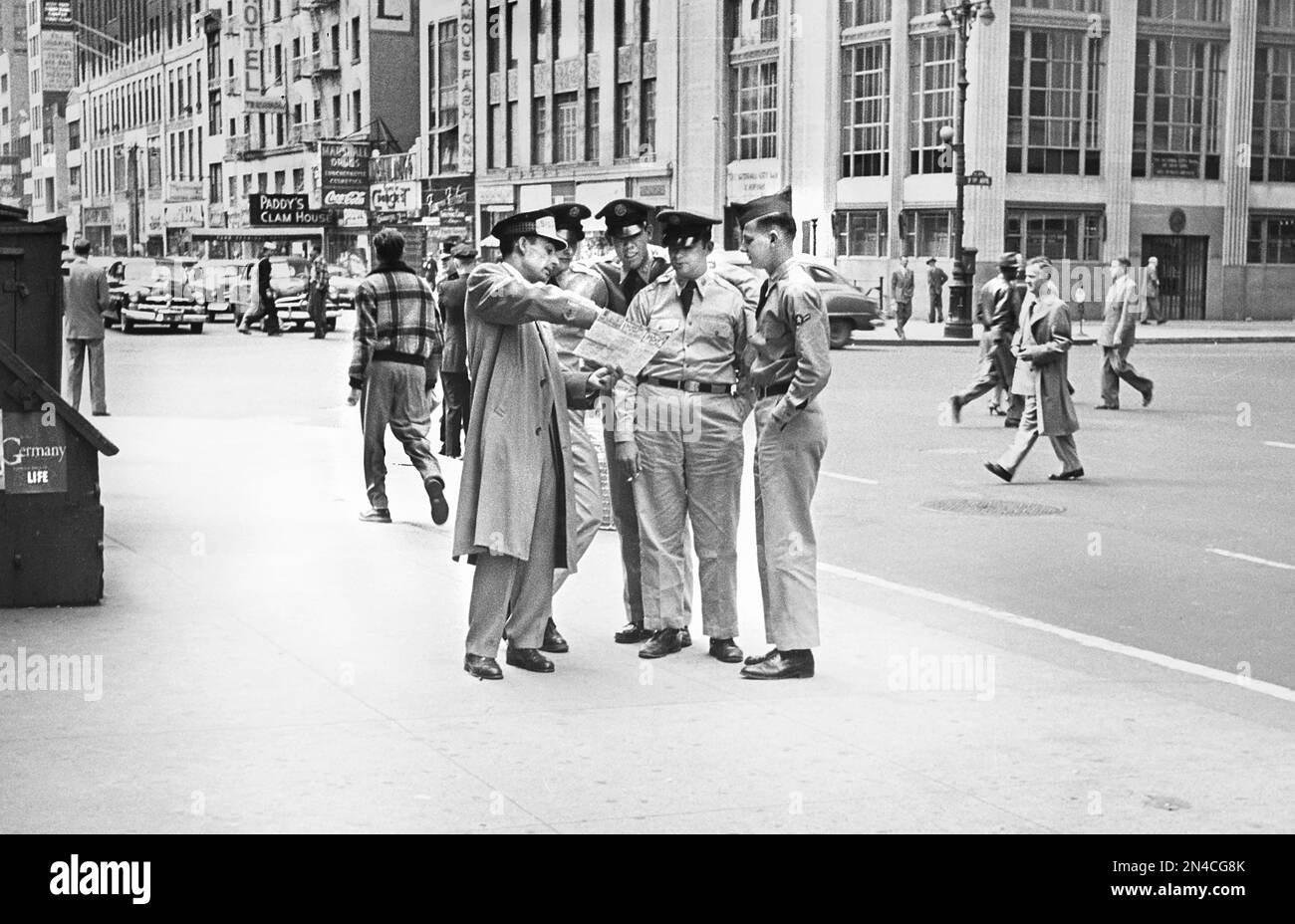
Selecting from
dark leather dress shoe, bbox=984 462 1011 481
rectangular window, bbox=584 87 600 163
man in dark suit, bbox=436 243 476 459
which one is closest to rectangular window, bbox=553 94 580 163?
rectangular window, bbox=584 87 600 163

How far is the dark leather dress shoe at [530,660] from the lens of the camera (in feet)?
25.4

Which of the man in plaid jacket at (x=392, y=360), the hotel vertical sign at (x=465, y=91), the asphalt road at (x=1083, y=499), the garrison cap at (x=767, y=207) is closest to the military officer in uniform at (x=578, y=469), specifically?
the garrison cap at (x=767, y=207)

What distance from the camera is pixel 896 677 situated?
766 centimetres

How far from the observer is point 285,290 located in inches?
1727

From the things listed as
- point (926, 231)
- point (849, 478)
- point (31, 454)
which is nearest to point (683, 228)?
point (31, 454)

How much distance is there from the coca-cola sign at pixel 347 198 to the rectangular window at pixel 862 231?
29.4 meters

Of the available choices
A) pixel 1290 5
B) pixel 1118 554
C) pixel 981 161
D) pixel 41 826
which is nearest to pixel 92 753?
pixel 41 826

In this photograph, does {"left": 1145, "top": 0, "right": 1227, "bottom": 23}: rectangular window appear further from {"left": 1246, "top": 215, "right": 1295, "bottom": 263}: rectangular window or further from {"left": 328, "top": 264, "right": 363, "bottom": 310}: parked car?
{"left": 328, "top": 264, "right": 363, "bottom": 310}: parked car

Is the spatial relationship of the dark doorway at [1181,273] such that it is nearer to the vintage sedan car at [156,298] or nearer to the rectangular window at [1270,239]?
the rectangular window at [1270,239]

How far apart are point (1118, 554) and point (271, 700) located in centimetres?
603

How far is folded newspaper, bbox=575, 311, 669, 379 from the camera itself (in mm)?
7645

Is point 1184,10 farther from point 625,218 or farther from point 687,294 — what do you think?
point 687,294

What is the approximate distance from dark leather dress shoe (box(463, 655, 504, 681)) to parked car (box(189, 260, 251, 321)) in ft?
134

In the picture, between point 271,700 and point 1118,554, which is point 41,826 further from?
point 1118,554
